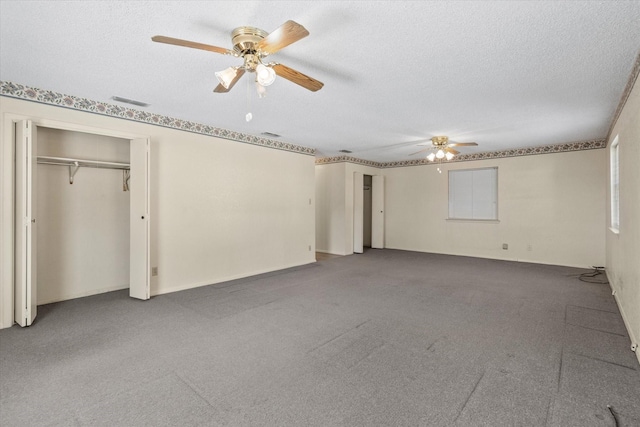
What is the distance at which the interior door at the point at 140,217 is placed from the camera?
3.91 meters

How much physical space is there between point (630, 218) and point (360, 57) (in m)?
2.94

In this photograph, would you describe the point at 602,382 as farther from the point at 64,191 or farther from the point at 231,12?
the point at 64,191

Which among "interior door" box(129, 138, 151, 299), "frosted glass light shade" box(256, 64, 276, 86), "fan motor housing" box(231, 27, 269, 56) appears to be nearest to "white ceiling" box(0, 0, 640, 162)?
"fan motor housing" box(231, 27, 269, 56)

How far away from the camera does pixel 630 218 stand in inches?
116

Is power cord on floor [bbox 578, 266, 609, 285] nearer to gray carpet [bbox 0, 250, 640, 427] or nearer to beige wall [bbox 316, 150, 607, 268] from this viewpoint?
beige wall [bbox 316, 150, 607, 268]

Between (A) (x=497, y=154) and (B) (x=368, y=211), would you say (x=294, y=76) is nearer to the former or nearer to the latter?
(A) (x=497, y=154)

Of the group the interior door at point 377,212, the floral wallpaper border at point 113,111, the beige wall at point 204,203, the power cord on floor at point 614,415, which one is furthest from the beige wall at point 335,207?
the power cord on floor at point 614,415

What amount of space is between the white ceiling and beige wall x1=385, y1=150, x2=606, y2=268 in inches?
84.8

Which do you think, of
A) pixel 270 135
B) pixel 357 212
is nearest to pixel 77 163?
pixel 270 135

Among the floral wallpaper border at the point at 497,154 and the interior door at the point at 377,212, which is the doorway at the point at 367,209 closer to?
the interior door at the point at 377,212

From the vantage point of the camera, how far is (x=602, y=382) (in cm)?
214

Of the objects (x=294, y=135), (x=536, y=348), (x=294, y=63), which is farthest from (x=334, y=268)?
(x=294, y=63)

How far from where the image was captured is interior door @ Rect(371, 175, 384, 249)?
8570mm

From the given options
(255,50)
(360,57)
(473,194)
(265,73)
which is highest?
(360,57)
